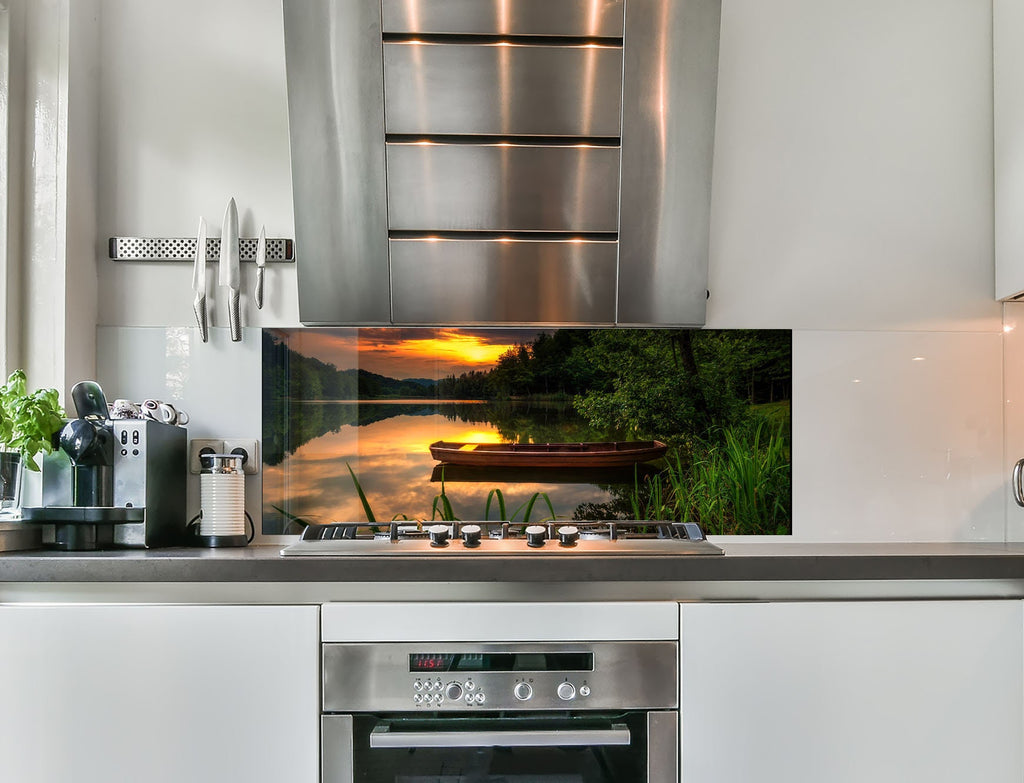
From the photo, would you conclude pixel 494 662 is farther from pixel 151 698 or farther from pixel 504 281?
pixel 504 281

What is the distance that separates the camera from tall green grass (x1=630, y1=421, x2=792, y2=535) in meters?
2.15

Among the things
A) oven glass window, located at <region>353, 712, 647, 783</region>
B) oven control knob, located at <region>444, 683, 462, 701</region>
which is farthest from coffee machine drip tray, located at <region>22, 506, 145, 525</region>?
oven control knob, located at <region>444, 683, 462, 701</region>

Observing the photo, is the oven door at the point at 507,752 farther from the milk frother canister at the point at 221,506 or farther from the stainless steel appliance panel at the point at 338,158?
the stainless steel appliance panel at the point at 338,158

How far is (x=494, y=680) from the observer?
1511mm

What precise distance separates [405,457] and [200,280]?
0.70 metres

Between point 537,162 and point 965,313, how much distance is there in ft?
4.02

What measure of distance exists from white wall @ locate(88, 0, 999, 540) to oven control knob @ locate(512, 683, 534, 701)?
0.97 metres

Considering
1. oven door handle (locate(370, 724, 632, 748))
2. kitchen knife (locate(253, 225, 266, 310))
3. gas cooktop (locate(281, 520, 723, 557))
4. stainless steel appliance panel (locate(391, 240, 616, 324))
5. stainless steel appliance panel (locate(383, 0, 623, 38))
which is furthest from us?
kitchen knife (locate(253, 225, 266, 310))

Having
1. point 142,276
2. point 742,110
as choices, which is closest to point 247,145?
point 142,276

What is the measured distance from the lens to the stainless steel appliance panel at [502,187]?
194 centimetres

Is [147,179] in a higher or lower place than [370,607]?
higher

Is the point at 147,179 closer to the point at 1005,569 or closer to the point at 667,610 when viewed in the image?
the point at 667,610

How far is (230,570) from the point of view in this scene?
5.01ft

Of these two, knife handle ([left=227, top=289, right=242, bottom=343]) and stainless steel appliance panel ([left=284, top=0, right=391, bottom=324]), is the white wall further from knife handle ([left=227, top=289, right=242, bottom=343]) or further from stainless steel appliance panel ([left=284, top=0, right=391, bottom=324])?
stainless steel appliance panel ([left=284, top=0, right=391, bottom=324])
